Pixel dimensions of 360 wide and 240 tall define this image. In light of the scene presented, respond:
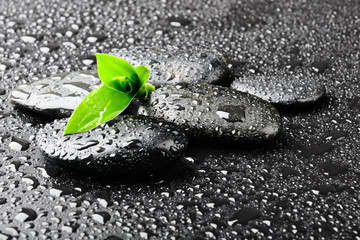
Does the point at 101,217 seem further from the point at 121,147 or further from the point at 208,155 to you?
the point at 208,155

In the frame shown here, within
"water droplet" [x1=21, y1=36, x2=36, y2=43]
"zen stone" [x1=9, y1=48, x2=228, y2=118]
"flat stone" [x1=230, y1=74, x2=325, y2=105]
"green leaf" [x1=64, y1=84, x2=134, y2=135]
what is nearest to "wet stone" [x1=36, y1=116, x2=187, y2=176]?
"green leaf" [x1=64, y1=84, x2=134, y2=135]

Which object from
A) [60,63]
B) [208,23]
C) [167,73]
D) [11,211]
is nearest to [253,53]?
[208,23]

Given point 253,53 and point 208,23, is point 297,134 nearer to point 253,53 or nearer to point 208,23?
point 253,53

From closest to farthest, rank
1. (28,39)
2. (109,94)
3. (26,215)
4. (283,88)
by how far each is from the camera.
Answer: (26,215) → (109,94) → (283,88) → (28,39)

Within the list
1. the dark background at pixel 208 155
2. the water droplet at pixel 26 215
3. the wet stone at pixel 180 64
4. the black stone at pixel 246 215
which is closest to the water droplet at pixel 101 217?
the dark background at pixel 208 155

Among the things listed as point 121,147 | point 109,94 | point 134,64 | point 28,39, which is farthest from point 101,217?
point 28,39

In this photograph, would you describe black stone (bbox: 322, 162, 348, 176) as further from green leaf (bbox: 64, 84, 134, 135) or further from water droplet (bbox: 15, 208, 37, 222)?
water droplet (bbox: 15, 208, 37, 222)
